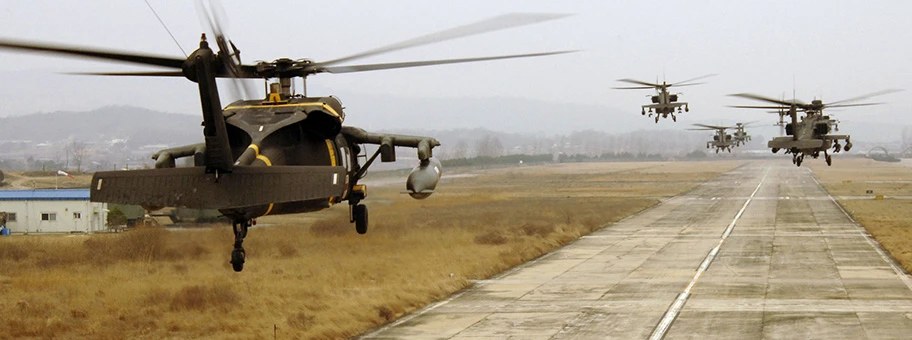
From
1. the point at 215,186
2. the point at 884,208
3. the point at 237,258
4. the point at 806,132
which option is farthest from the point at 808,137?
the point at 215,186

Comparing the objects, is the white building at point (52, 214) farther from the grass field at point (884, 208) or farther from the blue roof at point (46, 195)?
the grass field at point (884, 208)

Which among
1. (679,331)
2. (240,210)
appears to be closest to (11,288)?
(240,210)

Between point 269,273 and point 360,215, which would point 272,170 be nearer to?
point 360,215

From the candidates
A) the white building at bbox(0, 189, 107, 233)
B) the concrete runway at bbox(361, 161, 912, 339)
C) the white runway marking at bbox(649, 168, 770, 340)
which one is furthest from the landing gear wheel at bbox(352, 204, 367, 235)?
the white building at bbox(0, 189, 107, 233)

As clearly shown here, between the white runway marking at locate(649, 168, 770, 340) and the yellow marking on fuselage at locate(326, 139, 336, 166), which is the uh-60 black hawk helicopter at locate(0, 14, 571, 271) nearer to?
the yellow marking on fuselage at locate(326, 139, 336, 166)

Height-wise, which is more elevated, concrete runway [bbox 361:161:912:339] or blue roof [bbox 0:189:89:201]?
blue roof [bbox 0:189:89:201]

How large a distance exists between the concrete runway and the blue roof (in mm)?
31654

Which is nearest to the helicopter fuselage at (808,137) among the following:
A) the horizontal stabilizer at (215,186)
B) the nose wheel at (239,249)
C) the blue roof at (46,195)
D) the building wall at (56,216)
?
the nose wheel at (239,249)

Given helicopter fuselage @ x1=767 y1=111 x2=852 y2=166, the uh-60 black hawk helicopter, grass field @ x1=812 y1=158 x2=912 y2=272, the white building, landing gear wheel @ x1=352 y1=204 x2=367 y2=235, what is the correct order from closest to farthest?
the uh-60 black hawk helicopter → landing gear wheel @ x1=352 y1=204 x2=367 y2=235 → grass field @ x1=812 y1=158 x2=912 y2=272 → helicopter fuselage @ x1=767 y1=111 x2=852 y2=166 → the white building

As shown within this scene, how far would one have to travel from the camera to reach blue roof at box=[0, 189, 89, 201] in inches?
2372

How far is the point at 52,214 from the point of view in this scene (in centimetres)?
6012

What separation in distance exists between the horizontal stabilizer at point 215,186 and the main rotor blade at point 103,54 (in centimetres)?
195

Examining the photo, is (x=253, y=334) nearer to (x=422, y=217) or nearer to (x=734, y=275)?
(x=734, y=275)

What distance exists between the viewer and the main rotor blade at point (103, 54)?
1130 cm
